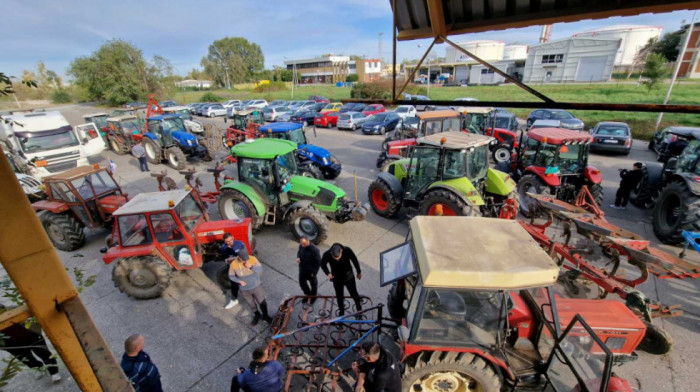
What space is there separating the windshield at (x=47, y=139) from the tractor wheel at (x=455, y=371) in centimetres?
1338

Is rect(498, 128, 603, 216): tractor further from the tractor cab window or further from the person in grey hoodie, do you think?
the tractor cab window

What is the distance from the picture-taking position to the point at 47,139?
398 inches

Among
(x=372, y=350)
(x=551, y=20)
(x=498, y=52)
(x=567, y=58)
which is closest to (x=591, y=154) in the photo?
(x=551, y=20)

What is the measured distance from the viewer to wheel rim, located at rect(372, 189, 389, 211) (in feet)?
24.6

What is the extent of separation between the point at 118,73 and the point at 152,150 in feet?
95.2

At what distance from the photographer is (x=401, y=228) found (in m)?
7.04

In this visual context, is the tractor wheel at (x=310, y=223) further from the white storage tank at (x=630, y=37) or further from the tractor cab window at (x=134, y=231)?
the white storage tank at (x=630, y=37)

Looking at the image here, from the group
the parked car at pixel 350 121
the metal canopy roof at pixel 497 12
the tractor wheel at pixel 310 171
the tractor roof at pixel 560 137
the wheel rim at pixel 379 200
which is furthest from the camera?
the parked car at pixel 350 121

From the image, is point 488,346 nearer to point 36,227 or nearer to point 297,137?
point 36,227

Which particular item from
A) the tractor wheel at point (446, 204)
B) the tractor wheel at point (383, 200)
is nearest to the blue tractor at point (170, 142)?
the tractor wheel at point (383, 200)

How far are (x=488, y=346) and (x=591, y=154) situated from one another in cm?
1356

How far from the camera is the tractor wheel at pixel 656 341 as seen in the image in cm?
352

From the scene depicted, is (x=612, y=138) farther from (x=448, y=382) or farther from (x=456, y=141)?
(x=448, y=382)

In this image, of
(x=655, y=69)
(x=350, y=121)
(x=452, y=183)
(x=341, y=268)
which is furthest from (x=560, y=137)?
(x=655, y=69)
